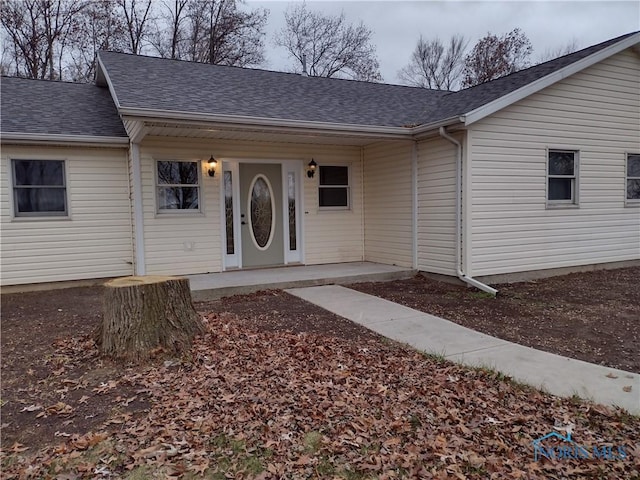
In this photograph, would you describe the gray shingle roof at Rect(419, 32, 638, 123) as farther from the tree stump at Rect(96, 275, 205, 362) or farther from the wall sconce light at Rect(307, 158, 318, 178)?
the tree stump at Rect(96, 275, 205, 362)

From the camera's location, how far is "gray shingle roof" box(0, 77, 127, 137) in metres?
7.36

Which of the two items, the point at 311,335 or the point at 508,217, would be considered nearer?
the point at 311,335

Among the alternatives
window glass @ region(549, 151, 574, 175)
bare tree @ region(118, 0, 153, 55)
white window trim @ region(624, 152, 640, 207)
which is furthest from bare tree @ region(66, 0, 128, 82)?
white window trim @ region(624, 152, 640, 207)

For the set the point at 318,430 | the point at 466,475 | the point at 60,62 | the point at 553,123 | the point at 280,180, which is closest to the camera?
the point at 466,475

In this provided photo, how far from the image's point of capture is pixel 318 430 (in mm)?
2760

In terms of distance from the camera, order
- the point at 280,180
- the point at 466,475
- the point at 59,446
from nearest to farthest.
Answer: the point at 466,475 → the point at 59,446 → the point at 280,180

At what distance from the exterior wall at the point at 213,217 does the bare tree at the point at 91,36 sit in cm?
1179

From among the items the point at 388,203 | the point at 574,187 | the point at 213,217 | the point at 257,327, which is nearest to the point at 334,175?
the point at 388,203

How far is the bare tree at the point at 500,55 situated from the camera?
2181 cm

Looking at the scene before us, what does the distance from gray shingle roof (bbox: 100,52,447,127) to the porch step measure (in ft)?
8.81

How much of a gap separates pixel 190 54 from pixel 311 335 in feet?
59.0

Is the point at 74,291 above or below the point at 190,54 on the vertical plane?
below

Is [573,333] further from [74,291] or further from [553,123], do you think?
[74,291]

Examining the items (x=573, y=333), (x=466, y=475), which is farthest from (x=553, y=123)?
(x=466, y=475)
